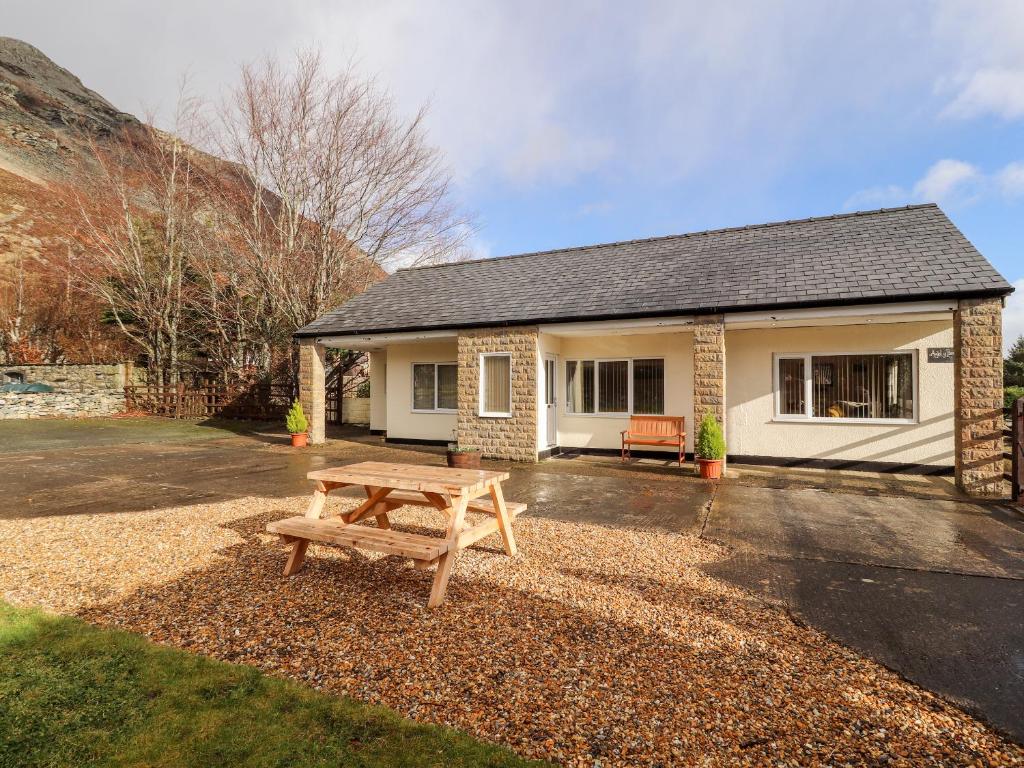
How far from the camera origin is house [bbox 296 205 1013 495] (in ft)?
26.5

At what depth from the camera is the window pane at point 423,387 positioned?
13.8m

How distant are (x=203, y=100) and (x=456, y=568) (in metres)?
23.5

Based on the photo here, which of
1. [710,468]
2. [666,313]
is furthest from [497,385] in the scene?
[710,468]

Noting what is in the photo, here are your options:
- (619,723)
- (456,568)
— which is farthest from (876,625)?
(456,568)

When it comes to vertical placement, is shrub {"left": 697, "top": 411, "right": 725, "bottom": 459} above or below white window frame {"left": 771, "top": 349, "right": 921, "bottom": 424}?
below

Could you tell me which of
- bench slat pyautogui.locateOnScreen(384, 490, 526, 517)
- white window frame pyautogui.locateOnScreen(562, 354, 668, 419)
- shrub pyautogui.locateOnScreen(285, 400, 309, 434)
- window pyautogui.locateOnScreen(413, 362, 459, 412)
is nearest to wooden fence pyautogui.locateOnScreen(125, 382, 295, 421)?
shrub pyautogui.locateOnScreen(285, 400, 309, 434)

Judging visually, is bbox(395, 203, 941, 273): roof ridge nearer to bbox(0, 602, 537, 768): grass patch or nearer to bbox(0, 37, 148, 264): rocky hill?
bbox(0, 602, 537, 768): grass patch

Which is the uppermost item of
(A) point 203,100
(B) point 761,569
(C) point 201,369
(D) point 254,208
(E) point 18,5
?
(E) point 18,5

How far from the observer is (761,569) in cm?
439

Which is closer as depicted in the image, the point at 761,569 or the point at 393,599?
the point at 393,599

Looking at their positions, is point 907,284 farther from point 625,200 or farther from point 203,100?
point 203,100

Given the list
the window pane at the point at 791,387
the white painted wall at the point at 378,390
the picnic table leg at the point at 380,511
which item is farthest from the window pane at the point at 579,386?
the picnic table leg at the point at 380,511

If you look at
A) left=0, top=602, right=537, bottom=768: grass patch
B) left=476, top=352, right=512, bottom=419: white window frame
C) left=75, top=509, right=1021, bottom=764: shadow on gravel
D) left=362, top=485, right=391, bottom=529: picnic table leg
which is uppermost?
left=476, top=352, right=512, bottom=419: white window frame

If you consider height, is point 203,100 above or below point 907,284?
above
